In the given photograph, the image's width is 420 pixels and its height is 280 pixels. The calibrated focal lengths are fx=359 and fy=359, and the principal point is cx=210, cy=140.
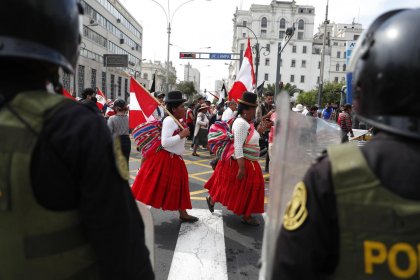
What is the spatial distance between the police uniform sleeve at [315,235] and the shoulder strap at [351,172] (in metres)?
0.03

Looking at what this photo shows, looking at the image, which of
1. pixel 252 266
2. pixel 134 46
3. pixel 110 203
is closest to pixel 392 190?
pixel 110 203

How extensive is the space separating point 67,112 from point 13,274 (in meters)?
0.62

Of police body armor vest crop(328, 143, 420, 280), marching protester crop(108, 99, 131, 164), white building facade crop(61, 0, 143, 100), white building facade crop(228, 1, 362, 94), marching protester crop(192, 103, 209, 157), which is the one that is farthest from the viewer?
white building facade crop(228, 1, 362, 94)

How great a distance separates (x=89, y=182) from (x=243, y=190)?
3.76 metres

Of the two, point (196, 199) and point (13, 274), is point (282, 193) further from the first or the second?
point (196, 199)

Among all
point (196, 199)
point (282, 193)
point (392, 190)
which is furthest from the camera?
point (196, 199)

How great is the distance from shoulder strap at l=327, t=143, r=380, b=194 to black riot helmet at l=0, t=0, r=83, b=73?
3.54 feet

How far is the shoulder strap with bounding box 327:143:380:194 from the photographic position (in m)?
1.16

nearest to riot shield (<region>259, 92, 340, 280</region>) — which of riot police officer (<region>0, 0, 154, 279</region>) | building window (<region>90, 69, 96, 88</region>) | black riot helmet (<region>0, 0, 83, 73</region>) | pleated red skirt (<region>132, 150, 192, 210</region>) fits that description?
riot police officer (<region>0, 0, 154, 279</region>)

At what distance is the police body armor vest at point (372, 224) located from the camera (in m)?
1.15

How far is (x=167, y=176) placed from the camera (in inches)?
A: 190

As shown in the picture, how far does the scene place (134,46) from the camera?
6316 centimetres

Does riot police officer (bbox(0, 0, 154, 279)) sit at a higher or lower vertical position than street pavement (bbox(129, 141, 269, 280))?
higher

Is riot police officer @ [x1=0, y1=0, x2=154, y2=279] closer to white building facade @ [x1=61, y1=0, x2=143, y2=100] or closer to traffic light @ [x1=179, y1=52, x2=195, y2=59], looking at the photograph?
traffic light @ [x1=179, y1=52, x2=195, y2=59]
